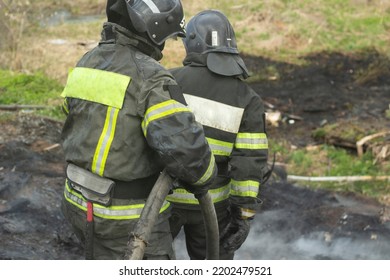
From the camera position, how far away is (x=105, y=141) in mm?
2957

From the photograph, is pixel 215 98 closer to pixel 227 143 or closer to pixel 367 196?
pixel 227 143

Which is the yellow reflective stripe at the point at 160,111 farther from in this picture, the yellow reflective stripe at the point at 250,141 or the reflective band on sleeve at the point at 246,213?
the reflective band on sleeve at the point at 246,213

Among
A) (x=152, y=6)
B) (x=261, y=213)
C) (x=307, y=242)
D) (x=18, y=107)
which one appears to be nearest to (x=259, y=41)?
(x=18, y=107)

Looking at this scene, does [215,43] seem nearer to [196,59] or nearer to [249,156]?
[196,59]

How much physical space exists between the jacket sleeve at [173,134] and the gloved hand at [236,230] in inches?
→ 40.1

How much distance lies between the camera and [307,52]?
1612 cm

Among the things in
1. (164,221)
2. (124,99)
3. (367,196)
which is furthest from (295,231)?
(124,99)

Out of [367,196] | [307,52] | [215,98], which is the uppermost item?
[215,98]

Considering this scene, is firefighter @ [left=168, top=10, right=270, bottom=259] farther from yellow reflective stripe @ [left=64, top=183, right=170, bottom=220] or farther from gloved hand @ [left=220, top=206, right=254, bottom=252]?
yellow reflective stripe @ [left=64, top=183, right=170, bottom=220]

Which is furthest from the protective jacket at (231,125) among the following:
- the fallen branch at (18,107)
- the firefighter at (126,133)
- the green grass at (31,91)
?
the fallen branch at (18,107)

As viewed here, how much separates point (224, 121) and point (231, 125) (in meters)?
0.05

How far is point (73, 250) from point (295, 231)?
239cm

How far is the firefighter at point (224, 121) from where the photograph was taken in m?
3.75

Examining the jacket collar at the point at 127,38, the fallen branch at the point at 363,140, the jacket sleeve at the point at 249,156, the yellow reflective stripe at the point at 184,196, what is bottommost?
the fallen branch at the point at 363,140
